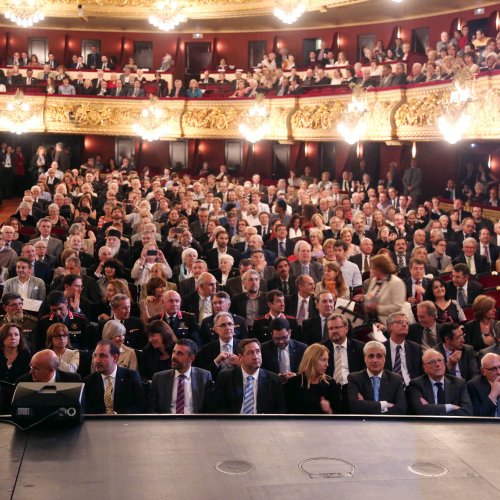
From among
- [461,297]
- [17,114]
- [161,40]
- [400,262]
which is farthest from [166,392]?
[161,40]

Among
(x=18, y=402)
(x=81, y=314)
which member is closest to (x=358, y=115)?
(x=81, y=314)

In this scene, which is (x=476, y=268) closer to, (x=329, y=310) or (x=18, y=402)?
(x=329, y=310)

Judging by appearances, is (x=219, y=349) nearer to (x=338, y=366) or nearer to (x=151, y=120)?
(x=338, y=366)

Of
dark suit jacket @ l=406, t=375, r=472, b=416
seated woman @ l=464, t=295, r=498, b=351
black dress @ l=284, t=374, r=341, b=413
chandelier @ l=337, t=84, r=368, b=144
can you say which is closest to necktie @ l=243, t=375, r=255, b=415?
black dress @ l=284, t=374, r=341, b=413

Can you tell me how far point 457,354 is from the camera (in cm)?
613

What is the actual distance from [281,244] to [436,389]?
5.08 meters

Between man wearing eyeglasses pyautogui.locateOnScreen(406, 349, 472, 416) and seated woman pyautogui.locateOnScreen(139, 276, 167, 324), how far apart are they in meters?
2.63

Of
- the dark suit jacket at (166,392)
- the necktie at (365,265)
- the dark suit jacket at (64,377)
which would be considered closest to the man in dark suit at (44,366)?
the dark suit jacket at (64,377)

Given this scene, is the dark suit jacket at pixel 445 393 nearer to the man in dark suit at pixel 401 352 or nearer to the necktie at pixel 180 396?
the man in dark suit at pixel 401 352

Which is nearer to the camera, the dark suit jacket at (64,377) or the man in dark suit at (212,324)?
the dark suit jacket at (64,377)

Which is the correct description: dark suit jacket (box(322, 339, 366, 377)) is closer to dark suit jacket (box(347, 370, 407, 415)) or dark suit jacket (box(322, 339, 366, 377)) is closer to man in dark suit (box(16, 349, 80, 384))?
dark suit jacket (box(347, 370, 407, 415))

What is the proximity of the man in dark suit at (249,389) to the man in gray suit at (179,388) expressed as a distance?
0.44ft

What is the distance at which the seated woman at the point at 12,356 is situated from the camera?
5.73 m

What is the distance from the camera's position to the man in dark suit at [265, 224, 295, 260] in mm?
10461
